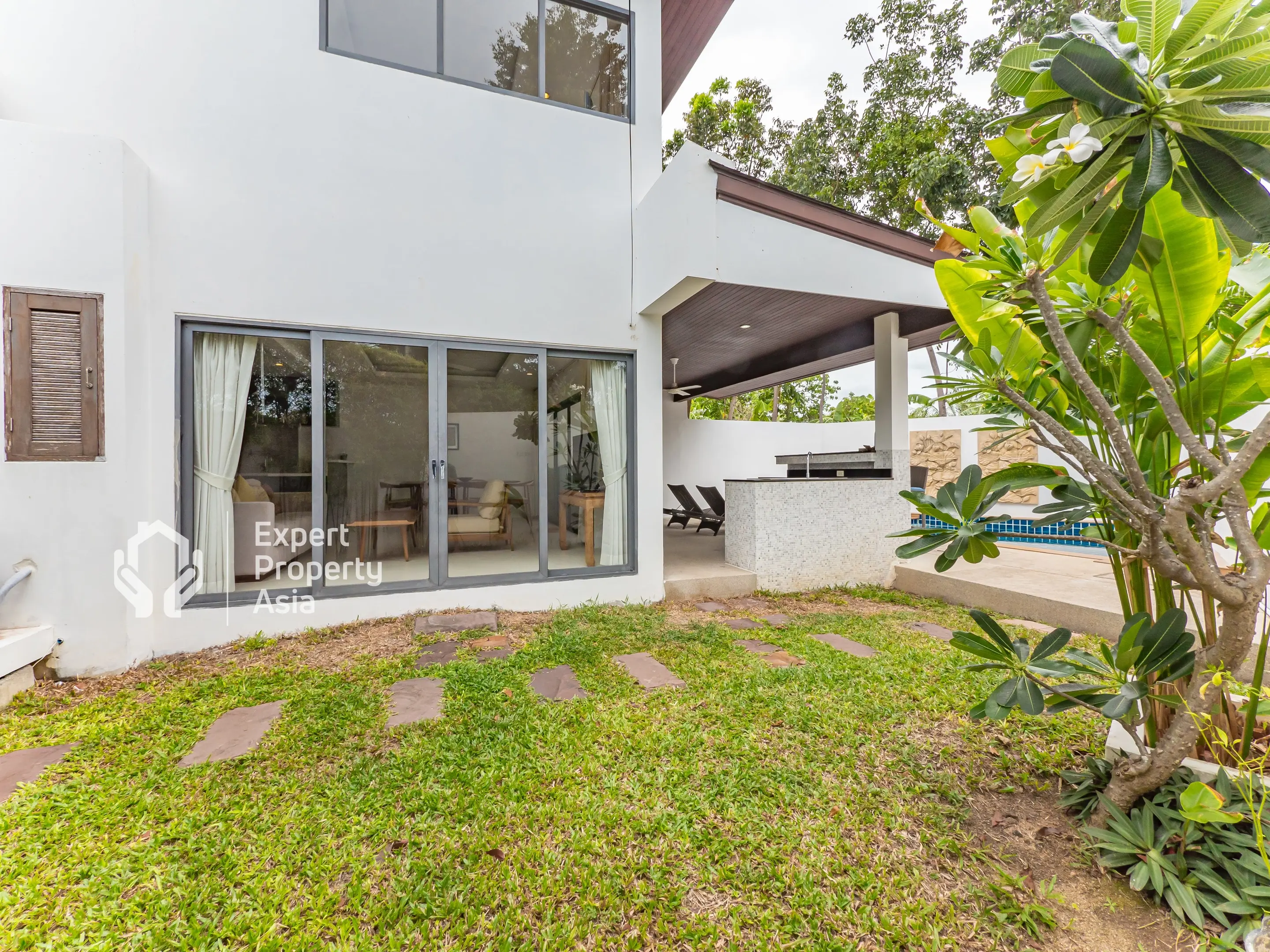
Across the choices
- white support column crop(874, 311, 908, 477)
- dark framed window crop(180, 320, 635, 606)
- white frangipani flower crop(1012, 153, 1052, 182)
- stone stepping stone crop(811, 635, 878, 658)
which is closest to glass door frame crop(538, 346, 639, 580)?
dark framed window crop(180, 320, 635, 606)

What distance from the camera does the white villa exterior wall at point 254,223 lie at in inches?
143

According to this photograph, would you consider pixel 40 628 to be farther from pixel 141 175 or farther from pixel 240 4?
pixel 240 4

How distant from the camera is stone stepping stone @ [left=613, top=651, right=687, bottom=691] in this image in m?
3.48

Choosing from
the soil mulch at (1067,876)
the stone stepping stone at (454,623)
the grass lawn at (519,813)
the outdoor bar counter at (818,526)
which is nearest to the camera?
the soil mulch at (1067,876)

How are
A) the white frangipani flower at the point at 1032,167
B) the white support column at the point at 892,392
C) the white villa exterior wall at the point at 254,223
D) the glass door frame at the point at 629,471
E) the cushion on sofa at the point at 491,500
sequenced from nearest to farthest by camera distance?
the white frangipani flower at the point at 1032,167 < the white villa exterior wall at the point at 254,223 < the cushion on sofa at the point at 491,500 < the glass door frame at the point at 629,471 < the white support column at the point at 892,392

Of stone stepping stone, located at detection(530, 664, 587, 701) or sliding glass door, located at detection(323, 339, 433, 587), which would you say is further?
sliding glass door, located at detection(323, 339, 433, 587)

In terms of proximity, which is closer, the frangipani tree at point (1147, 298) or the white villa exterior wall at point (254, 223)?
the frangipani tree at point (1147, 298)

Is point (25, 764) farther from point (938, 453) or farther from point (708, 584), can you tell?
point (938, 453)

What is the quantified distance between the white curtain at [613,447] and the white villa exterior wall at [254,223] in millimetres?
210

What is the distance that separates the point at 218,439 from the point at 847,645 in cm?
554

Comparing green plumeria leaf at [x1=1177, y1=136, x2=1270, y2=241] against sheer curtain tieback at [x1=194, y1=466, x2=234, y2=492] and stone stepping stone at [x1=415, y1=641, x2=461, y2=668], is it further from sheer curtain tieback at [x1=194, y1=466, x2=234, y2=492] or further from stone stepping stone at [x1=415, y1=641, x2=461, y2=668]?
sheer curtain tieback at [x1=194, y1=466, x2=234, y2=492]

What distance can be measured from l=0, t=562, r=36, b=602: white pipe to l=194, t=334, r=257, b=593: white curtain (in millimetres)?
895

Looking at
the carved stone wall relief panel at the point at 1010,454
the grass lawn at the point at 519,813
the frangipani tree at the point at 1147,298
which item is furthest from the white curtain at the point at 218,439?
the carved stone wall relief panel at the point at 1010,454

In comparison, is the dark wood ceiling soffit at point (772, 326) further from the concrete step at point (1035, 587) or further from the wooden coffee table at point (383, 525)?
the wooden coffee table at point (383, 525)
